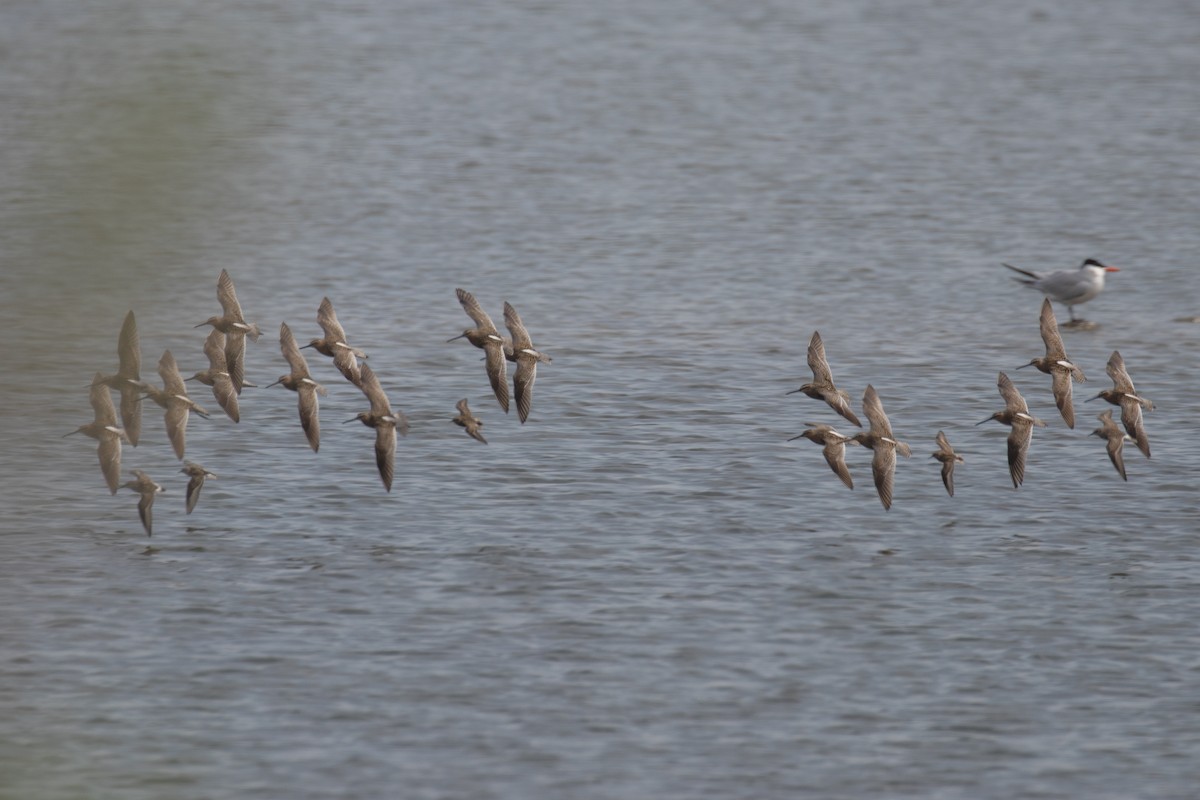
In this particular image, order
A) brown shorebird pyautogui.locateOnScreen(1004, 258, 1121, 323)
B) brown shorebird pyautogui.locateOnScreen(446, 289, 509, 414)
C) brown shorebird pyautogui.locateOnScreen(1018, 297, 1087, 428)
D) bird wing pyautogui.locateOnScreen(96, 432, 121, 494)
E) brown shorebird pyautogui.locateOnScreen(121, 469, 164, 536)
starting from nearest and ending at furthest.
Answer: bird wing pyautogui.locateOnScreen(96, 432, 121, 494)
brown shorebird pyautogui.locateOnScreen(121, 469, 164, 536)
brown shorebird pyautogui.locateOnScreen(446, 289, 509, 414)
brown shorebird pyautogui.locateOnScreen(1018, 297, 1087, 428)
brown shorebird pyautogui.locateOnScreen(1004, 258, 1121, 323)

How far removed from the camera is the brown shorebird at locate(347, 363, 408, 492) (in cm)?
1841

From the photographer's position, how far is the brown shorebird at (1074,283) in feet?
91.5

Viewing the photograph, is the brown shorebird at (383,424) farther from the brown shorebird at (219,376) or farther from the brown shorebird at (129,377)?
the brown shorebird at (129,377)

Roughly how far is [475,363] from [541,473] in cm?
539

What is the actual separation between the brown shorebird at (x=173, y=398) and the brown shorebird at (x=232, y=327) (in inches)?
57.8

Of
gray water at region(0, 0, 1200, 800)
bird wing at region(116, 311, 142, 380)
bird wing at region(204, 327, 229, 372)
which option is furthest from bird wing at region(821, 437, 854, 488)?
bird wing at region(116, 311, 142, 380)

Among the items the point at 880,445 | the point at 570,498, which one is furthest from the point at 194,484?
the point at 880,445

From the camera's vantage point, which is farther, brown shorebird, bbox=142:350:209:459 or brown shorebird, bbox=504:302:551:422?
brown shorebird, bbox=504:302:551:422

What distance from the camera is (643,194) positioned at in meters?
37.9

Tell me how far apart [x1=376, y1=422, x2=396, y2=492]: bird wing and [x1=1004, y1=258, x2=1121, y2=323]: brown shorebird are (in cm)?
1240

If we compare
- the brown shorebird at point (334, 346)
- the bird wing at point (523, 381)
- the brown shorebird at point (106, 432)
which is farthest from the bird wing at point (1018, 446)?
the brown shorebird at point (106, 432)

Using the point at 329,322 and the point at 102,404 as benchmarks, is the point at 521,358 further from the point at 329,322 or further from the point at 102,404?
the point at 102,404

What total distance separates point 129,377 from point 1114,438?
35.6 ft

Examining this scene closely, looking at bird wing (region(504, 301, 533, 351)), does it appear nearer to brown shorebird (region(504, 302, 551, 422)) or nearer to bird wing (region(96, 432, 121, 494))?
brown shorebird (region(504, 302, 551, 422))
